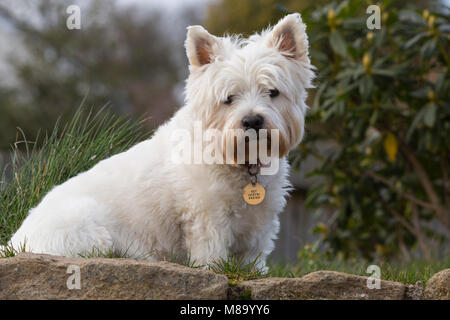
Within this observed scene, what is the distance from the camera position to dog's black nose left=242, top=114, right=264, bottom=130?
3.61 meters

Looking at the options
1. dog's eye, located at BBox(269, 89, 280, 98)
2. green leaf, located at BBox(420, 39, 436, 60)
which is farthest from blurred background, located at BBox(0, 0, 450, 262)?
dog's eye, located at BBox(269, 89, 280, 98)

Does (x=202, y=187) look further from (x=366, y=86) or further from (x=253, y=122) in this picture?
(x=366, y=86)

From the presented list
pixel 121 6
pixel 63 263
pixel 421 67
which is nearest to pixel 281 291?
pixel 63 263

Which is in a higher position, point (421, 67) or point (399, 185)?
point (421, 67)

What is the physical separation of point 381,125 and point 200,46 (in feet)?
11.6

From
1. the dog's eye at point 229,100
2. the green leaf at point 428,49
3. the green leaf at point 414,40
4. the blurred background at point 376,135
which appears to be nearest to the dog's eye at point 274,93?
the dog's eye at point 229,100

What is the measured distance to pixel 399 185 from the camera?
739 centimetres

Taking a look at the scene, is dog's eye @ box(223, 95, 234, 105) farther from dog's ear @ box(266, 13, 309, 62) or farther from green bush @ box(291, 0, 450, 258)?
green bush @ box(291, 0, 450, 258)

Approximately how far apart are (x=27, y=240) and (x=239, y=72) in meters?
1.85

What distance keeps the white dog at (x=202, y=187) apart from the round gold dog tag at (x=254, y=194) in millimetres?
45

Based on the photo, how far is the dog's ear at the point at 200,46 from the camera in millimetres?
3852
